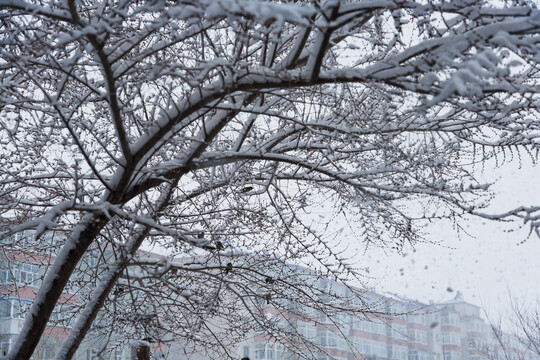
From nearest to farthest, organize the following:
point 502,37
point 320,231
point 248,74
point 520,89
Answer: point 502,37
point 520,89
point 248,74
point 320,231

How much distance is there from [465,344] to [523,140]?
2195 inches

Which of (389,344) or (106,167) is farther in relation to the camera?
(389,344)

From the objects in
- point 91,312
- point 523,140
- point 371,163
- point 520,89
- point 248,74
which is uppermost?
point 371,163

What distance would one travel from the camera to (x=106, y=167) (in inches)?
276

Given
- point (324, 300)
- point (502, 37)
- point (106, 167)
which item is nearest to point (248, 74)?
point (502, 37)

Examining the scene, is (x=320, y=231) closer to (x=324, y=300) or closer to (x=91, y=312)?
(x=324, y=300)

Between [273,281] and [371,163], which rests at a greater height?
[371,163]

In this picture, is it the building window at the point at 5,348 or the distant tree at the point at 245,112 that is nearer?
the distant tree at the point at 245,112

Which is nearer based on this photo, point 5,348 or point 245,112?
point 245,112

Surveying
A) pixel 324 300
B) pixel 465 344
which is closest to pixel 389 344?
pixel 465 344

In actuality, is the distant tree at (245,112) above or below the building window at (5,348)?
above

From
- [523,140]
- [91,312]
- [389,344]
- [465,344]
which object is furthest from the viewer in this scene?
[465,344]

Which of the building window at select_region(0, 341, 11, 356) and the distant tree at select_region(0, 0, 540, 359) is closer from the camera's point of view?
the distant tree at select_region(0, 0, 540, 359)

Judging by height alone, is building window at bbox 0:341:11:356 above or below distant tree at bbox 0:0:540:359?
below
